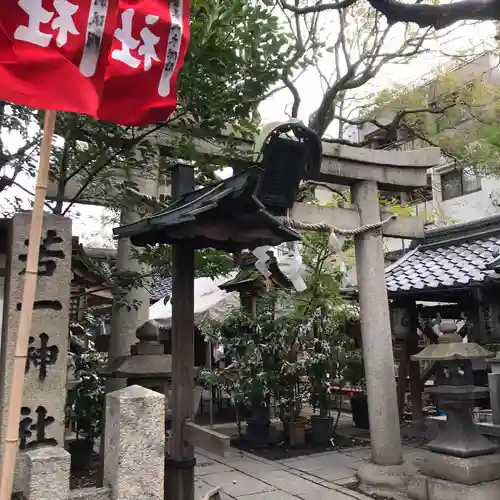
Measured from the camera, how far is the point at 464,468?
5742mm

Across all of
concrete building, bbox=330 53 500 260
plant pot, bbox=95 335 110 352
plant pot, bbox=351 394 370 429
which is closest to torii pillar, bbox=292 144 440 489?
plant pot, bbox=351 394 370 429

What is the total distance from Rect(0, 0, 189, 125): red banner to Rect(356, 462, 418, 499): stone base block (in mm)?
5402

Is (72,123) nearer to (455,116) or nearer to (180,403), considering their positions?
(180,403)

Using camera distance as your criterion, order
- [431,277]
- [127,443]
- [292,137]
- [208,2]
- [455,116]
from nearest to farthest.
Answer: [127,443] → [208,2] → [292,137] → [431,277] → [455,116]

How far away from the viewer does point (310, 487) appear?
679 centimetres

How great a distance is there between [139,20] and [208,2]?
59.9 inches

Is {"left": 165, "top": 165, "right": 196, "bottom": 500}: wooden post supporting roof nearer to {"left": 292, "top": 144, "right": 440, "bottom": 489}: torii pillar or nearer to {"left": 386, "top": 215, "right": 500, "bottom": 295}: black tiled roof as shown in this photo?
{"left": 292, "top": 144, "right": 440, "bottom": 489}: torii pillar

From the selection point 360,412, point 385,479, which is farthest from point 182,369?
point 360,412

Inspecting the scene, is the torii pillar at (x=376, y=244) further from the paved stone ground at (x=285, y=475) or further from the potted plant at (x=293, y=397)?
the potted plant at (x=293, y=397)

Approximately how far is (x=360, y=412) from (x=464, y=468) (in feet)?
17.4

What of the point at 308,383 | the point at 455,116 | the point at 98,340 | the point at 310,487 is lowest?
the point at 310,487

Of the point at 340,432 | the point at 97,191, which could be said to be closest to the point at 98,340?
the point at 340,432

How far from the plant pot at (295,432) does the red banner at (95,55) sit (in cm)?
743

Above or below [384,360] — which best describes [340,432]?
below
